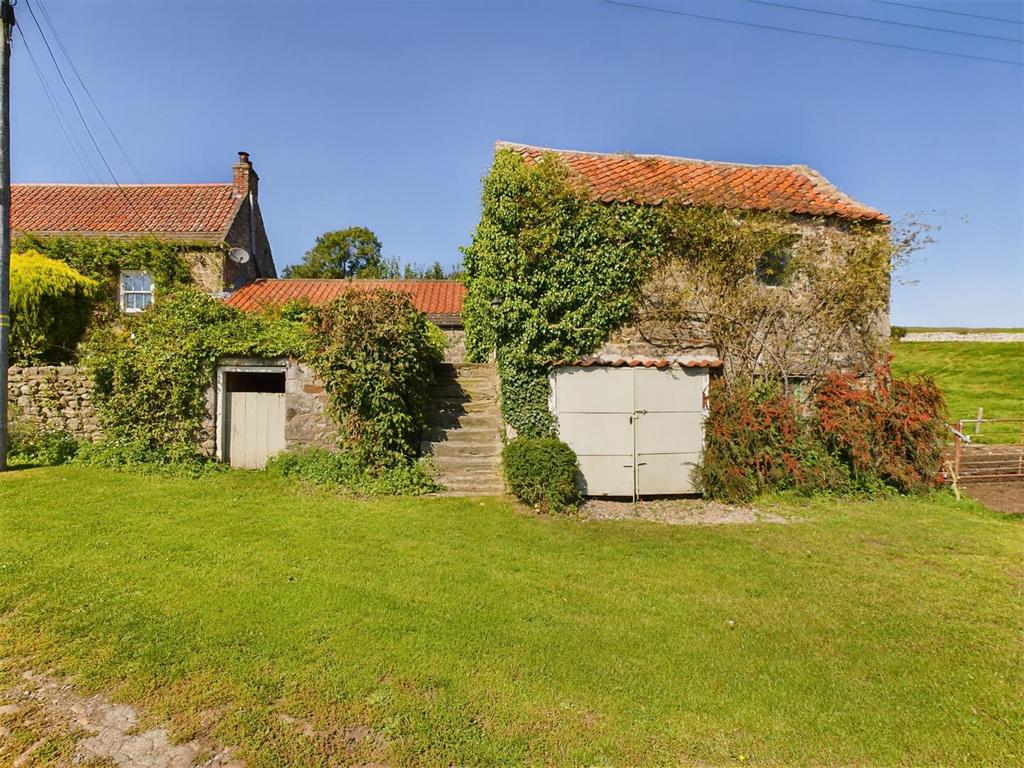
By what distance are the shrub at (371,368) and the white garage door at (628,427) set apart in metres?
2.69

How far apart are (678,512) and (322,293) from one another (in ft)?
48.9

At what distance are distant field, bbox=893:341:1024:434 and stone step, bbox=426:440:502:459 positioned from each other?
58.7 feet

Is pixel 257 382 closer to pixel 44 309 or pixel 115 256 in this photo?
pixel 44 309

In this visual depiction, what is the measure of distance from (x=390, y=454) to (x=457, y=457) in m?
1.28

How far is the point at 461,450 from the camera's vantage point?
9633 mm

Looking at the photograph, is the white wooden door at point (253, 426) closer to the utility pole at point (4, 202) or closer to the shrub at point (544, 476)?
the utility pole at point (4, 202)

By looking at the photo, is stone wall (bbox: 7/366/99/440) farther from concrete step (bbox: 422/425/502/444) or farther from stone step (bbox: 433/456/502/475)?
stone step (bbox: 433/456/502/475)

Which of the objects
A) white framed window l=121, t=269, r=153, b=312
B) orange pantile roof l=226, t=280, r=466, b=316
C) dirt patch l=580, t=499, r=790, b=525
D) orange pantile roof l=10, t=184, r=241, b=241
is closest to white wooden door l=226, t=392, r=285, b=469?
dirt patch l=580, t=499, r=790, b=525

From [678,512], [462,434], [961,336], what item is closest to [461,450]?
[462,434]

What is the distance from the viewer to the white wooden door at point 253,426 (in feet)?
33.2

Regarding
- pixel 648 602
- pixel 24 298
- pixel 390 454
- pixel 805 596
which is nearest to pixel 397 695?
pixel 648 602

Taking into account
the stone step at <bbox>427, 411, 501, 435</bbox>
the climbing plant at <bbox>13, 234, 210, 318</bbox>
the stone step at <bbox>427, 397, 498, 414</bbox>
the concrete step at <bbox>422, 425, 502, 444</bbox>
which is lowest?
the concrete step at <bbox>422, 425, 502, 444</bbox>

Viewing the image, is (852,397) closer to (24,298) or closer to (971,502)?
(971,502)

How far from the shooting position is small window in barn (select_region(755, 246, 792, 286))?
33.6 feet
